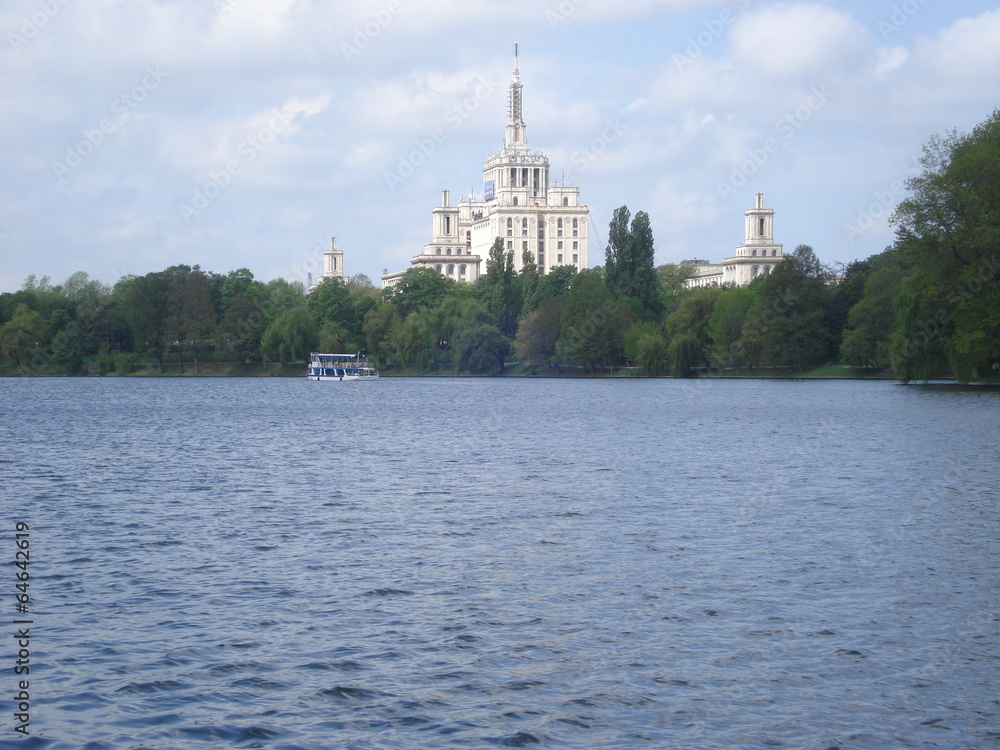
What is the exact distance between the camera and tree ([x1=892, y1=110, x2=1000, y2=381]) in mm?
69750

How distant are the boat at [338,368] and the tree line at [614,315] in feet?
7.92

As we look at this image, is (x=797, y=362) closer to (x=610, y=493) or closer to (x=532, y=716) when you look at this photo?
(x=610, y=493)

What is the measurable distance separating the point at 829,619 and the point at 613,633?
3232 millimetres

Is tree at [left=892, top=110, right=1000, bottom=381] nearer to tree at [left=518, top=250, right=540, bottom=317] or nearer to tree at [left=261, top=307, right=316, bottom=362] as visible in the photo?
tree at [left=518, top=250, right=540, bottom=317]

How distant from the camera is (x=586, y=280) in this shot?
129000 millimetres

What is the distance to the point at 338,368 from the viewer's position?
142 metres

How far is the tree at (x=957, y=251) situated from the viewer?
69.8 m

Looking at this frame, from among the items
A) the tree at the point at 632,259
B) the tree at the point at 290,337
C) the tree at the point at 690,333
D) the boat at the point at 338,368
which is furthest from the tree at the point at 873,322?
the tree at the point at 290,337

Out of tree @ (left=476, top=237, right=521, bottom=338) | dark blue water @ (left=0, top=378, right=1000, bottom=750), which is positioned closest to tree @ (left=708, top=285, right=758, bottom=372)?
tree @ (left=476, top=237, right=521, bottom=338)

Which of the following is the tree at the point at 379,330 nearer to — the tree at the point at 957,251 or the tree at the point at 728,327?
the tree at the point at 728,327

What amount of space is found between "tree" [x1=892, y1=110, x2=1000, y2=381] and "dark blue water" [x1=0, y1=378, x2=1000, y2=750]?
109ft

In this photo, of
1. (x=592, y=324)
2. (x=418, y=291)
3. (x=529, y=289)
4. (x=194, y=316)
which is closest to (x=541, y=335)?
(x=592, y=324)

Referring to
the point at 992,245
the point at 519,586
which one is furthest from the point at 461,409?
the point at 519,586

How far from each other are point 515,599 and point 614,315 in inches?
4299
